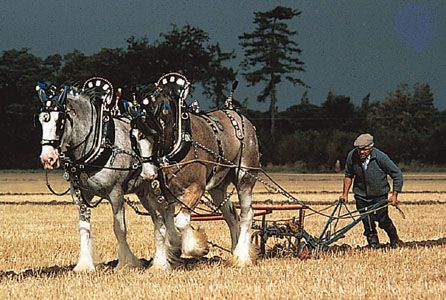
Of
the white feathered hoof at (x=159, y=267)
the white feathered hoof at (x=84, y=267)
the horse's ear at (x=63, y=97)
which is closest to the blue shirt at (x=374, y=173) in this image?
the white feathered hoof at (x=159, y=267)

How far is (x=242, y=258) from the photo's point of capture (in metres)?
12.1

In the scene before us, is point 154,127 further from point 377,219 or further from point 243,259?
point 377,219

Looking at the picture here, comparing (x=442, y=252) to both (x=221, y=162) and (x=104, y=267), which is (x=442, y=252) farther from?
(x=104, y=267)

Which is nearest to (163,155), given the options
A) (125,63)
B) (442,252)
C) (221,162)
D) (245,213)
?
(221,162)

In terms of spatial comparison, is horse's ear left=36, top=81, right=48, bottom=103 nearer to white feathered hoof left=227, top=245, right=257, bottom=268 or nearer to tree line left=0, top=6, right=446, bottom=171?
white feathered hoof left=227, top=245, right=257, bottom=268

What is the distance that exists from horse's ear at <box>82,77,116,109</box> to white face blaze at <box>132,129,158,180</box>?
0.84 m

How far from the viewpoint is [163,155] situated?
11.3m

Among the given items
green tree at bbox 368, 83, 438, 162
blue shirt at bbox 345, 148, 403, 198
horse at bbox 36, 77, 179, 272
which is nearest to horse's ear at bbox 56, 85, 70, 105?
horse at bbox 36, 77, 179, 272

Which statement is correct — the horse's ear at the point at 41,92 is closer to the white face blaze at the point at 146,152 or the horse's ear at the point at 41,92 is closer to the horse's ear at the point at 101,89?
the horse's ear at the point at 101,89

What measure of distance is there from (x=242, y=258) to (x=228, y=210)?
143 centimetres

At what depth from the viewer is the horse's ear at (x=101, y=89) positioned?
11789 millimetres

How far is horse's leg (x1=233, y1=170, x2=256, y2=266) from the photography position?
39.8 feet

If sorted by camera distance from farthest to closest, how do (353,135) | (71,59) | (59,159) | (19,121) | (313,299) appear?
1. (71,59)
2. (19,121)
3. (353,135)
4. (59,159)
5. (313,299)

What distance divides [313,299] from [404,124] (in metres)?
92.1
